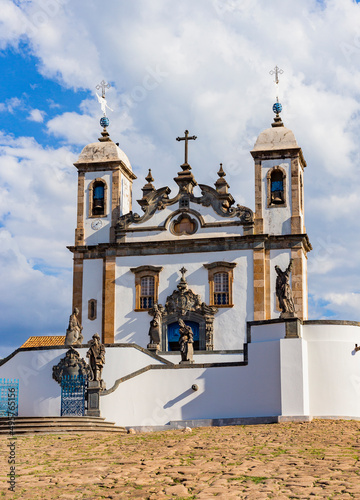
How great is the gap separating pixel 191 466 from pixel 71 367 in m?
13.4

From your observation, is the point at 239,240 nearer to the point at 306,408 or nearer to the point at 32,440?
the point at 306,408

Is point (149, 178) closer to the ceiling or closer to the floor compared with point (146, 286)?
closer to the ceiling

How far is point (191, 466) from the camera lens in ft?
45.0

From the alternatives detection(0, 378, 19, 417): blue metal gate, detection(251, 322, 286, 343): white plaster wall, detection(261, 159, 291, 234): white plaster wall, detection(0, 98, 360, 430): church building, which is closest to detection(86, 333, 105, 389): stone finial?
detection(0, 98, 360, 430): church building

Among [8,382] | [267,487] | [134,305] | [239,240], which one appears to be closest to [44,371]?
[8,382]

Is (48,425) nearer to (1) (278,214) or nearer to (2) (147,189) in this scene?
(1) (278,214)

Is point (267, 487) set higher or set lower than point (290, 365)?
lower

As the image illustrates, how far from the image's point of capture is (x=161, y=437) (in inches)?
757

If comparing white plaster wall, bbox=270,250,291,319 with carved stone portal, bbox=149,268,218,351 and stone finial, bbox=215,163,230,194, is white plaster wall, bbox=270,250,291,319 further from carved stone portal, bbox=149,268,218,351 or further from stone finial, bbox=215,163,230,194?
stone finial, bbox=215,163,230,194

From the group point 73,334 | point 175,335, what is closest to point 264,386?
point 73,334

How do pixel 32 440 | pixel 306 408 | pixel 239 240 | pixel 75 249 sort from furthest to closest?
pixel 75 249, pixel 239 240, pixel 306 408, pixel 32 440

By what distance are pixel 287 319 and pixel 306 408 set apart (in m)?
2.56

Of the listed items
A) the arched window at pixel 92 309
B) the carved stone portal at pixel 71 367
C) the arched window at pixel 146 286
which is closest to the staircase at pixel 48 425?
the carved stone portal at pixel 71 367

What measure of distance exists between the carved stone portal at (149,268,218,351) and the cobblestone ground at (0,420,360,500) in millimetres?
13098
